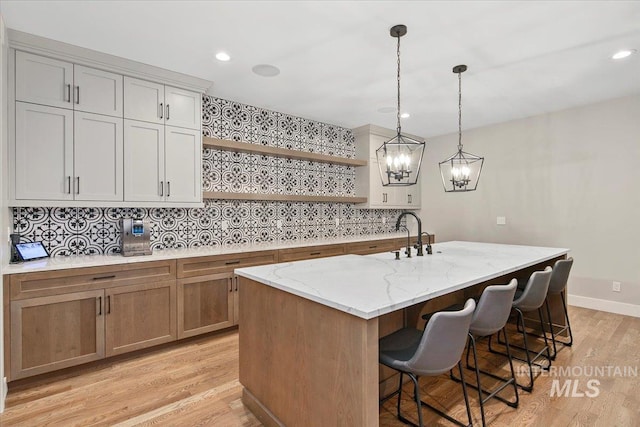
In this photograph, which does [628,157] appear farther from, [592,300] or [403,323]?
[403,323]

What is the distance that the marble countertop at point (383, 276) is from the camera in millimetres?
1459

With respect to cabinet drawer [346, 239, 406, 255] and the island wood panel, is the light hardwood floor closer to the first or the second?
the island wood panel

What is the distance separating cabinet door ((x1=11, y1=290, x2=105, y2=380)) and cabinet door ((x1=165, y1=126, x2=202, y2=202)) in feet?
3.70

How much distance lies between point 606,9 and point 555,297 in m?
2.51

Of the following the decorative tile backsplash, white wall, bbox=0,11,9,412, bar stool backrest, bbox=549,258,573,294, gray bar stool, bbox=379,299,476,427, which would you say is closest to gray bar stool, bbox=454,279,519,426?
gray bar stool, bbox=379,299,476,427

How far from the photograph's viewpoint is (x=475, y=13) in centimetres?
221

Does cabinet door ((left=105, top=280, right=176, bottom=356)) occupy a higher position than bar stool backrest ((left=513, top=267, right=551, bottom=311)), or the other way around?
bar stool backrest ((left=513, top=267, right=551, bottom=311))

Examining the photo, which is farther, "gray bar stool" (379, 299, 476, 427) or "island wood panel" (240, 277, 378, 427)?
"gray bar stool" (379, 299, 476, 427)

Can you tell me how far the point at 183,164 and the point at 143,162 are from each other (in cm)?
37

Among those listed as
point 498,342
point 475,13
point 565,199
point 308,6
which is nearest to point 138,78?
point 308,6

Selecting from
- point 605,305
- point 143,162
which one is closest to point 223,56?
point 143,162

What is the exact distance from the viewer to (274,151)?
4078 millimetres

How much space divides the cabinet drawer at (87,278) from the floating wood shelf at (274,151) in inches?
55.5

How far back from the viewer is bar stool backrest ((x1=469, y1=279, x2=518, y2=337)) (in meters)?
1.90
